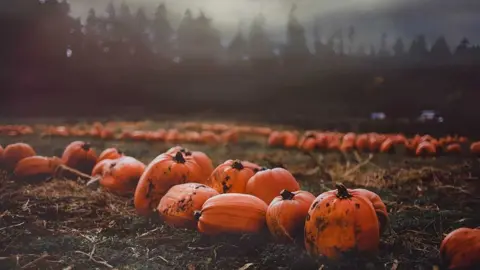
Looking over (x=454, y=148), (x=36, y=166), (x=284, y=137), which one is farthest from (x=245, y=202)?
(x=36, y=166)

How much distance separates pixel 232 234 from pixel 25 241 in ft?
2.76

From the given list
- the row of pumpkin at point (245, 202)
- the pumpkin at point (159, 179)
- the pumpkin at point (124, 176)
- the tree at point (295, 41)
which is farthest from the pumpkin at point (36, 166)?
the tree at point (295, 41)

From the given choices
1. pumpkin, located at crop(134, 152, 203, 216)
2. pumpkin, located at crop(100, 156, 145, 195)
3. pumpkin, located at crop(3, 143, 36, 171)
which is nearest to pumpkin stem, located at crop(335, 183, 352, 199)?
pumpkin, located at crop(134, 152, 203, 216)

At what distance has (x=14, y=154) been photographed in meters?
2.64

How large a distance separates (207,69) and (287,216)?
0.85m

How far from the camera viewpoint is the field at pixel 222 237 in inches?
74.0

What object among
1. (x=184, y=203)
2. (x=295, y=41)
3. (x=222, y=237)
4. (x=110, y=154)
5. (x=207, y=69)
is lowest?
(x=222, y=237)

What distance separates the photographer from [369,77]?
2.24 m

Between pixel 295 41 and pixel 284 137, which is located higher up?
pixel 295 41

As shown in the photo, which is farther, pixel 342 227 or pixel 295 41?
pixel 295 41

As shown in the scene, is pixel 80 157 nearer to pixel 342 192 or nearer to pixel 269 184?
pixel 269 184

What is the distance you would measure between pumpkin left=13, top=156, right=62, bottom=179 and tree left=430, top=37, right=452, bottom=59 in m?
1.81

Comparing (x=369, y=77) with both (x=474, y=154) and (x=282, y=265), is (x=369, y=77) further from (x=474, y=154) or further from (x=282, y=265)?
(x=282, y=265)

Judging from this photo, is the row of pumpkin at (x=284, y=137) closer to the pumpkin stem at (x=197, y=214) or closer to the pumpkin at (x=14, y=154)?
the pumpkin at (x=14, y=154)
